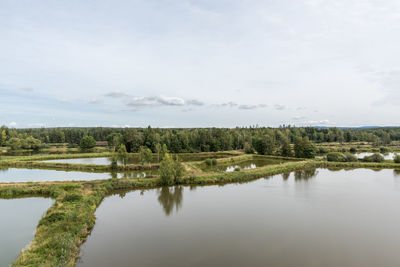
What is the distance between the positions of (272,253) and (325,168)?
32889mm

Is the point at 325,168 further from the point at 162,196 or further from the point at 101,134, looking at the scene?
the point at 101,134

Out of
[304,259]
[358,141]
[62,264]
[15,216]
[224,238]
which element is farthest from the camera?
[358,141]

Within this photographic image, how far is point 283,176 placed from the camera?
33875mm

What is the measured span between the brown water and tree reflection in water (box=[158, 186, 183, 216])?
0.10 metres

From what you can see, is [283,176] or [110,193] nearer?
[110,193]

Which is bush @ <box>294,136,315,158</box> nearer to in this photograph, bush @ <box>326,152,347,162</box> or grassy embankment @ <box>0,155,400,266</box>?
bush @ <box>326,152,347,162</box>

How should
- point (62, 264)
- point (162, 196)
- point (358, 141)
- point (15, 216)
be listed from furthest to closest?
point (358, 141)
point (162, 196)
point (15, 216)
point (62, 264)

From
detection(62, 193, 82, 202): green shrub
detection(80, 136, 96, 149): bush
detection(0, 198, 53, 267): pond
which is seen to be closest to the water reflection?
detection(62, 193, 82, 202): green shrub

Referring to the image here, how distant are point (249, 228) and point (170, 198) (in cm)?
1020

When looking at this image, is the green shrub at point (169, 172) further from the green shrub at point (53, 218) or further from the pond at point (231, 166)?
the green shrub at point (53, 218)

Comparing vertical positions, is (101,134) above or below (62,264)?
above

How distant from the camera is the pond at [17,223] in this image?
13.1 metres

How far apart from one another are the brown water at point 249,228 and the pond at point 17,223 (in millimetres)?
3945

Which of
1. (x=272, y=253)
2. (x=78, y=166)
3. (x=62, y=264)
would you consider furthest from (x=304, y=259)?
(x=78, y=166)
